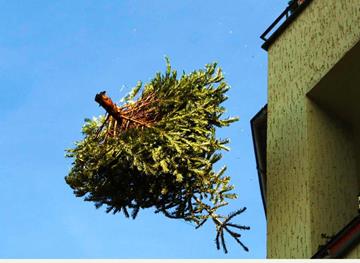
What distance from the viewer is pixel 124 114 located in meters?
11.7

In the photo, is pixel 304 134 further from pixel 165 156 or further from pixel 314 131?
pixel 165 156

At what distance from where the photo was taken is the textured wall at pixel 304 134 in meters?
9.38

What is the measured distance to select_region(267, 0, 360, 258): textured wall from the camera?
938 cm

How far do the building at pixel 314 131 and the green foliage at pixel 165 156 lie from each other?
115 cm

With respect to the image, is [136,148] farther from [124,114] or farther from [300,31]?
[300,31]

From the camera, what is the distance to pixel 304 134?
10000 millimetres

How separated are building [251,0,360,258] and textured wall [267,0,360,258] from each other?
0.04ft

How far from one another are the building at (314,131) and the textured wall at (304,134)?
13 mm

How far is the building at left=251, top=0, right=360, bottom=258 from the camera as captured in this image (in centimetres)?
938

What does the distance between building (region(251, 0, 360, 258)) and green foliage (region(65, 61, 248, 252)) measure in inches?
45.3

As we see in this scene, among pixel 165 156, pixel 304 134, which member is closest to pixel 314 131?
pixel 304 134

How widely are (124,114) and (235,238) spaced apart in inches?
102

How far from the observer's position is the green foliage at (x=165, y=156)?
36.4ft
